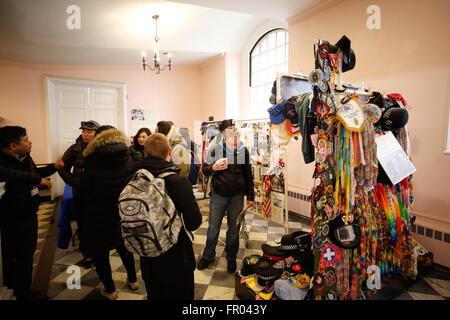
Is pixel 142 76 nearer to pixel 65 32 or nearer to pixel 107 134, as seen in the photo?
pixel 65 32

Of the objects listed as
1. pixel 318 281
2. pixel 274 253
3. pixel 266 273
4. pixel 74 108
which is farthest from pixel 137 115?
pixel 318 281

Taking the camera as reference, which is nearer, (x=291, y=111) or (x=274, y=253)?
(x=291, y=111)

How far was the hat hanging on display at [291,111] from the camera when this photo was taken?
6.46 feet

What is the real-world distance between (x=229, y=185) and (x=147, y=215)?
115cm

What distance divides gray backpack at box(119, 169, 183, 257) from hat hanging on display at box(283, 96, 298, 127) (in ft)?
3.92

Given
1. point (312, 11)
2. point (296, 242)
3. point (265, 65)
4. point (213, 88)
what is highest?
point (312, 11)

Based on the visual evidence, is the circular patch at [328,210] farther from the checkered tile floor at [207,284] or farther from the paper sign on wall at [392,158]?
the checkered tile floor at [207,284]

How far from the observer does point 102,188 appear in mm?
1788

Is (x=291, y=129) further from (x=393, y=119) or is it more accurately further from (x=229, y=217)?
(x=229, y=217)

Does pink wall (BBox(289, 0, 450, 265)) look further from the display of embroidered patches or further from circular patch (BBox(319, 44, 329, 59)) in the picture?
the display of embroidered patches

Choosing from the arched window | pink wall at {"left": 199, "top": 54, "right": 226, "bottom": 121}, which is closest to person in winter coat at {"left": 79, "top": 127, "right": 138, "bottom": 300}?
the arched window

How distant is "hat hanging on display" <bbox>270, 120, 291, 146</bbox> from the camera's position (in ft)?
7.03

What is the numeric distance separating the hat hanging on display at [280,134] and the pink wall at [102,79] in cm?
476

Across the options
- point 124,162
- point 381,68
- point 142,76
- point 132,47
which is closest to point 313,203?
point 124,162
